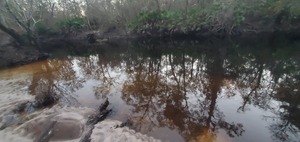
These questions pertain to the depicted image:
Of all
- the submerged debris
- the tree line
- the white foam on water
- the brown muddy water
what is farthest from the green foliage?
the white foam on water

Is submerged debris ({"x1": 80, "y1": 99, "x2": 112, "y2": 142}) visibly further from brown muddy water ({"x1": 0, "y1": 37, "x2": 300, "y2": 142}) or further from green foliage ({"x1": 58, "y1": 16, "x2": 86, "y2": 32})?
green foliage ({"x1": 58, "y1": 16, "x2": 86, "y2": 32})

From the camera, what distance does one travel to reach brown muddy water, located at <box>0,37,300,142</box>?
26.6 ft

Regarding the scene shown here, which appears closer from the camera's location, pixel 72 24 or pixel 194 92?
pixel 194 92

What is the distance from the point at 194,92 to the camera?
11.5m

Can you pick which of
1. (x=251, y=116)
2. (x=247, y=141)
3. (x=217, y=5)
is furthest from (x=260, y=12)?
(x=247, y=141)

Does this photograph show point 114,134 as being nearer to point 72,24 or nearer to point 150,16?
point 150,16

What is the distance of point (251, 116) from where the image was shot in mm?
8922

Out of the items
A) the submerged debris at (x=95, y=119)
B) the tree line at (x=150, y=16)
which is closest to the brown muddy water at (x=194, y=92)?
the submerged debris at (x=95, y=119)

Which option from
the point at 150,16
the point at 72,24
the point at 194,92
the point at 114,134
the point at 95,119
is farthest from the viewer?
the point at 72,24

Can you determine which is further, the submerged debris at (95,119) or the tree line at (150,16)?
the tree line at (150,16)

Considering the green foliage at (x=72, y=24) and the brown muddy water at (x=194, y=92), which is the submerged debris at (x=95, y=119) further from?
the green foliage at (x=72, y=24)

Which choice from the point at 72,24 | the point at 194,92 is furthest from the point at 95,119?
the point at 72,24

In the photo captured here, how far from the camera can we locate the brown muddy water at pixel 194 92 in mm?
8094

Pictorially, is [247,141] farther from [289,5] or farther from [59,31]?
[59,31]
